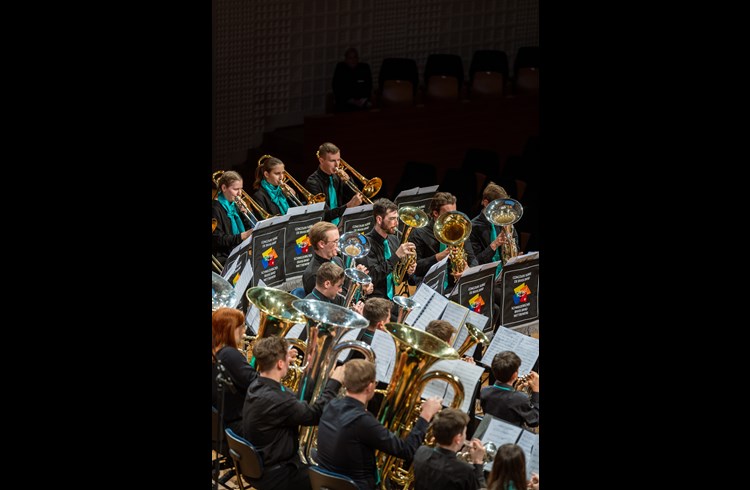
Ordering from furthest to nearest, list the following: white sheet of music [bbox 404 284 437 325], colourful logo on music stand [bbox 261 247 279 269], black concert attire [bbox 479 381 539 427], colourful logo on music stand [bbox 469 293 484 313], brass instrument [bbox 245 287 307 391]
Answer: colourful logo on music stand [bbox 261 247 279 269] → colourful logo on music stand [bbox 469 293 484 313] → white sheet of music [bbox 404 284 437 325] → brass instrument [bbox 245 287 307 391] → black concert attire [bbox 479 381 539 427]

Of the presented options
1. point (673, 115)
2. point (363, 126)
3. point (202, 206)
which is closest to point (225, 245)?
point (363, 126)

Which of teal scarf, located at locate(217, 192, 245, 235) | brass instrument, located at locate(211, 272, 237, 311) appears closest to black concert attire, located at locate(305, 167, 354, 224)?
teal scarf, located at locate(217, 192, 245, 235)

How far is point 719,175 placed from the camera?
187 centimetres

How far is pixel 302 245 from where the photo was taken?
7.26 meters

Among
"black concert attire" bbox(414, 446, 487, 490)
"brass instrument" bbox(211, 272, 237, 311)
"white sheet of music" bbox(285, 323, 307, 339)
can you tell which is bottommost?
"black concert attire" bbox(414, 446, 487, 490)

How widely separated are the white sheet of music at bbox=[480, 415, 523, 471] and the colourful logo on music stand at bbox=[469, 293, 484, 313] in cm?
189

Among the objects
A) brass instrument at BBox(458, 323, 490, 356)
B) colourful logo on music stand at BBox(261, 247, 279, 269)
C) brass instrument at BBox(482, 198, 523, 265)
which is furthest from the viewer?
brass instrument at BBox(482, 198, 523, 265)

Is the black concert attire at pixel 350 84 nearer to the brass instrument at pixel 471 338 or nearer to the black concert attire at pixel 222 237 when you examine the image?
the black concert attire at pixel 222 237

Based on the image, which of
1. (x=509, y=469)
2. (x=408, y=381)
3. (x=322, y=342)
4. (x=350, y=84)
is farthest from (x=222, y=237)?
(x=350, y=84)

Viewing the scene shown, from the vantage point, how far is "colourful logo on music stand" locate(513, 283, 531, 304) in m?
6.73

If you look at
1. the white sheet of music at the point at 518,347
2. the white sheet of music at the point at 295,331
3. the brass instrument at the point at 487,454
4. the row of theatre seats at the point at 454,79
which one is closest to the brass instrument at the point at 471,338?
the white sheet of music at the point at 518,347

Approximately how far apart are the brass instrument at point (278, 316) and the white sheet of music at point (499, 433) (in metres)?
1.26

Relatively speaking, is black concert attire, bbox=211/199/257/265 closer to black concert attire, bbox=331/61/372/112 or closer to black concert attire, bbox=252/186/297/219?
black concert attire, bbox=252/186/297/219

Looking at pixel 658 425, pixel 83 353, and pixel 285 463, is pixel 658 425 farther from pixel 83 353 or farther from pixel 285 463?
pixel 285 463
